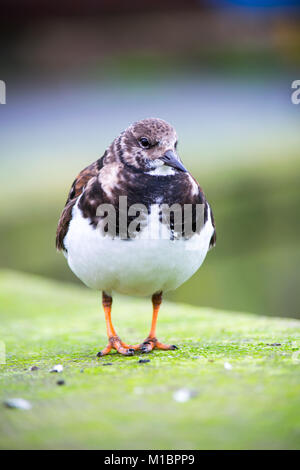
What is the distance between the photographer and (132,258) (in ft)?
9.59

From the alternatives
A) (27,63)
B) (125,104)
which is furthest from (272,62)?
(27,63)

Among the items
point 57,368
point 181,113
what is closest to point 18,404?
point 57,368

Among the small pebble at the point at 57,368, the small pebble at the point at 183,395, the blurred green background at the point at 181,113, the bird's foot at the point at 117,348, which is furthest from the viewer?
the blurred green background at the point at 181,113

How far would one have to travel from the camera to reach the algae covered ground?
7.04 ft

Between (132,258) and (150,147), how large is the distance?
0.51m

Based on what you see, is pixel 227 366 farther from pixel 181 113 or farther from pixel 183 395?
pixel 181 113

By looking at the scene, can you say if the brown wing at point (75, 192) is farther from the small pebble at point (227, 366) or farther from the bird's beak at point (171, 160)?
the small pebble at point (227, 366)

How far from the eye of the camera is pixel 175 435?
2152 mm

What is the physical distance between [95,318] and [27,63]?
968 cm

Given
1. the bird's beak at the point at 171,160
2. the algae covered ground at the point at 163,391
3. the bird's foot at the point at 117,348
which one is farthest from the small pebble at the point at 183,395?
the bird's beak at the point at 171,160

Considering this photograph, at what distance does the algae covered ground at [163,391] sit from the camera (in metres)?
2.15

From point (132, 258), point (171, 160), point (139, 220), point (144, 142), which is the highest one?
point (144, 142)

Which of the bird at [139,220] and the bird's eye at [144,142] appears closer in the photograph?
the bird at [139,220]

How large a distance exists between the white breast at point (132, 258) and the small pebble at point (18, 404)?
74 centimetres
